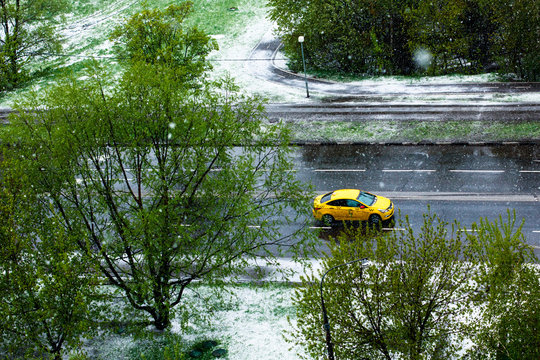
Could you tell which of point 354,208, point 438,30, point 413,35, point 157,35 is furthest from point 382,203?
point 438,30

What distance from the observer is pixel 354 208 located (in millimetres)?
25453

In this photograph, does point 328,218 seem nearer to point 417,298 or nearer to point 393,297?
point 393,297

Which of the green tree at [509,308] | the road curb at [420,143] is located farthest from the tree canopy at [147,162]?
the road curb at [420,143]

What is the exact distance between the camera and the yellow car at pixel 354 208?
25125 mm

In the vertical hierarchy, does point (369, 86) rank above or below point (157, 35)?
below

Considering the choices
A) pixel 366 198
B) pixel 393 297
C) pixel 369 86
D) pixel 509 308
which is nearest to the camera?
pixel 509 308

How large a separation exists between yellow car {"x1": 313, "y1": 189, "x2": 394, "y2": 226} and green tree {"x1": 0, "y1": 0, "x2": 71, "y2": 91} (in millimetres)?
36140

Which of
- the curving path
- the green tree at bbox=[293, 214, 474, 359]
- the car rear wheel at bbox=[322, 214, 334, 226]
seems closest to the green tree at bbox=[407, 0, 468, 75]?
the curving path

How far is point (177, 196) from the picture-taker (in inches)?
680

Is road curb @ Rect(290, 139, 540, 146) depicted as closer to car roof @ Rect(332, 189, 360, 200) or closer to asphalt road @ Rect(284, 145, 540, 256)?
asphalt road @ Rect(284, 145, 540, 256)

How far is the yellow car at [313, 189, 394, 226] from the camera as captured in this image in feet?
82.4

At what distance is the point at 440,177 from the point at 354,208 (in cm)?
639

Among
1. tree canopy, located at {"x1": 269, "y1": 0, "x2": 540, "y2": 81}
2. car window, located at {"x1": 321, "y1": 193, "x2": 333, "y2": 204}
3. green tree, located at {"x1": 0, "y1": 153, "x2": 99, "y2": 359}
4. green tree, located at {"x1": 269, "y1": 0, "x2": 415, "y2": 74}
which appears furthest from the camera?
green tree, located at {"x1": 269, "y1": 0, "x2": 415, "y2": 74}

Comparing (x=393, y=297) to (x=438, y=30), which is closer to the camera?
(x=393, y=297)
